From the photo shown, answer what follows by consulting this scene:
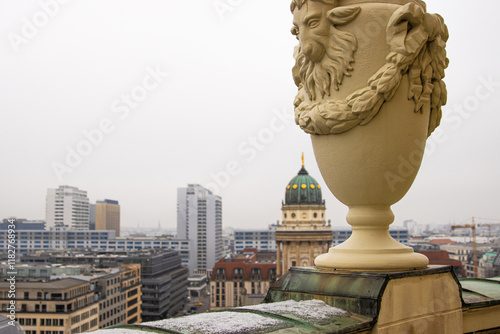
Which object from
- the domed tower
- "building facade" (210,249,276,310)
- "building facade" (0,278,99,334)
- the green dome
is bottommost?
"building facade" (210,249,276,310)

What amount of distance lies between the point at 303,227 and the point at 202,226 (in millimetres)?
76588

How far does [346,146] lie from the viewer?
3174 millimetres

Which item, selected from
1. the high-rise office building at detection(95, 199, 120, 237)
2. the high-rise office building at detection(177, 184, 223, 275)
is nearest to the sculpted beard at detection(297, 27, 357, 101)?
the high-rise office building at detection(177, 184, 223, 275)

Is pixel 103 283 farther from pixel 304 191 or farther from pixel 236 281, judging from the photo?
pixel 236 281

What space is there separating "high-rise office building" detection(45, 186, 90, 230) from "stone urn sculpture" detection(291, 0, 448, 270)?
135451mm

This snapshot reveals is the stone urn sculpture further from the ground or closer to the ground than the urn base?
further from the ground

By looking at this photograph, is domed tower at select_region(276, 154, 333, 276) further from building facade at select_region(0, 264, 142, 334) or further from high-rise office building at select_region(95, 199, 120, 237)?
high-rise office building at select_region(95, 199, 120, 237)

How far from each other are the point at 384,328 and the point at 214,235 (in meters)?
135

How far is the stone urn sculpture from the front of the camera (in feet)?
10.1

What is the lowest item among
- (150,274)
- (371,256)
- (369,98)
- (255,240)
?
(150,274)

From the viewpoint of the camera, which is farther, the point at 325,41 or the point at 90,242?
the point at 90,242

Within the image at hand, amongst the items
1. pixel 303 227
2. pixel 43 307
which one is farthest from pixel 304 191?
pixel 43 307

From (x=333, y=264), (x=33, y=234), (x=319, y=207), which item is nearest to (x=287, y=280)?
(x=333, y=264)

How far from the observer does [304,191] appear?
64562 millimetres
